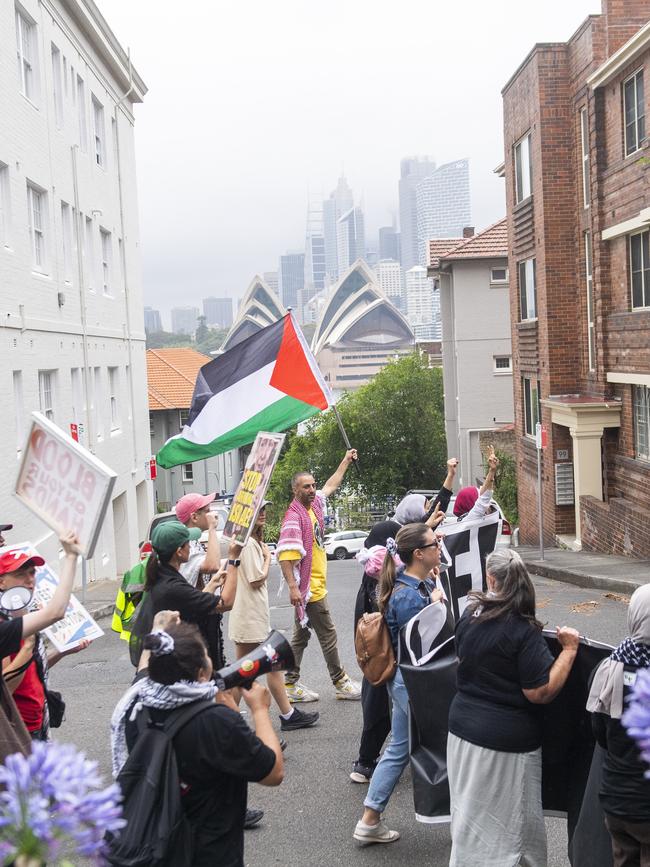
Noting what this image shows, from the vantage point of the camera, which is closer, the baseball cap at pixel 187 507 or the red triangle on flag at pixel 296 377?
the baseball cap at pixel 187 507

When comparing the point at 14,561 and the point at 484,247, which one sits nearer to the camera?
the point at 14,561

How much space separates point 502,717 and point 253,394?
20.1 ft

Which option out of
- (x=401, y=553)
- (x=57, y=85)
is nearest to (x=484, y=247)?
(x=57, y=85)

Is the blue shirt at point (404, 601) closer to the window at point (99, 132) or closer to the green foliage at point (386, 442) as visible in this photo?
the window at point (99, 132)

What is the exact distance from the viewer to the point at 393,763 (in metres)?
5.89

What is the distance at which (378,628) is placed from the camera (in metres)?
5.96

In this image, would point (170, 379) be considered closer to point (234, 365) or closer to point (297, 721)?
point (234, 365)

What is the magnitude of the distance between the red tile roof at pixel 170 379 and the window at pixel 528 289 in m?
33.1

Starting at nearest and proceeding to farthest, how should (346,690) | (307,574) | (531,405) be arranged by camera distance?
(307,574) < (346,690) < (531,405)

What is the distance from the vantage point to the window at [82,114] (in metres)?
25.0

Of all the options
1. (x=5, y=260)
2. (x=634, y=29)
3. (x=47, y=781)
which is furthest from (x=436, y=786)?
(x=634, y=29)

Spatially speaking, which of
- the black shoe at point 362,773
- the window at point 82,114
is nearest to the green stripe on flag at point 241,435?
the black shoe at point 362,773

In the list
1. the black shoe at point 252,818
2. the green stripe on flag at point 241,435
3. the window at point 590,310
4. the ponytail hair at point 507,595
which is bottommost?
the black shoe at point 252,818

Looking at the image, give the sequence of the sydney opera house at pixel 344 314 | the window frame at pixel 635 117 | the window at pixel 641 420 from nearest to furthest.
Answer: the window frame at pixel 635 117 < the window at pixel 641 420 < the sydney opera house at pixel 344 314
